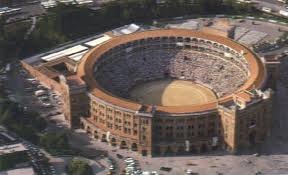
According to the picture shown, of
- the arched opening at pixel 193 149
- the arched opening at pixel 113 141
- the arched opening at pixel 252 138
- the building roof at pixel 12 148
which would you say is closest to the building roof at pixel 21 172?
the building roof at pixel 12 148

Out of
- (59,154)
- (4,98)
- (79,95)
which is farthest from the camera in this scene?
(4,98)

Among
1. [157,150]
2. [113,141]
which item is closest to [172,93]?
[157,150]

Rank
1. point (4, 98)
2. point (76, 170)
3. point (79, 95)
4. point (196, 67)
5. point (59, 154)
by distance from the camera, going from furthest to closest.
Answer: point (196, 67) → point (4, 98) → point (79, 95) → point (59, 154) → point (76, 170)

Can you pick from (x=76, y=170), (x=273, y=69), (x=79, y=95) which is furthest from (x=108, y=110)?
(x=273, y=69)

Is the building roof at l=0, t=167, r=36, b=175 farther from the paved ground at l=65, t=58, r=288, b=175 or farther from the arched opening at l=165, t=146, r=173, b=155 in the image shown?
the arched opening at l=165, t=146, r=173, b=155

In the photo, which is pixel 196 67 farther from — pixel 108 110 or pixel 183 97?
pixel 108 110

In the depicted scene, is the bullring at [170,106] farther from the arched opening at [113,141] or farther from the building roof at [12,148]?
the building roof at [12,148]
